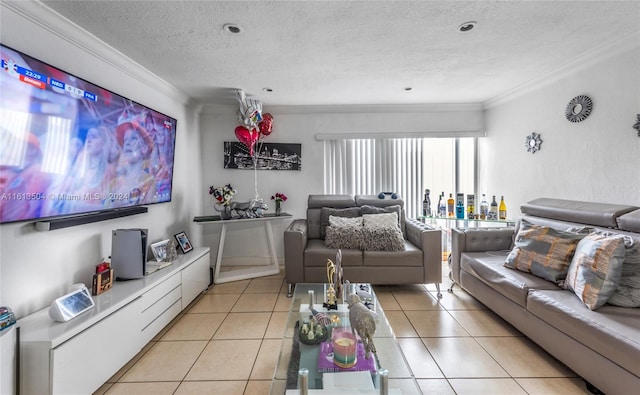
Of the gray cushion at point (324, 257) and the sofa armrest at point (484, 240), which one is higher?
the sofa armrest at point (484, 240)

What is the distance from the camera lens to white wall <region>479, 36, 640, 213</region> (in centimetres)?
214

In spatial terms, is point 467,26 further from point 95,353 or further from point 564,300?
point 95,353

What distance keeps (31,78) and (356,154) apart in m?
3.30

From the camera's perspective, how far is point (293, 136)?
3.95 metres

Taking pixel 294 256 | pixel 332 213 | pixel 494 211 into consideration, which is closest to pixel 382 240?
pixel 332 213

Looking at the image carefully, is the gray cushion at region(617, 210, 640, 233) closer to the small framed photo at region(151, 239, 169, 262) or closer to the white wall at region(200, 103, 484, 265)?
the white wall at region(200, 103, 484, 265)

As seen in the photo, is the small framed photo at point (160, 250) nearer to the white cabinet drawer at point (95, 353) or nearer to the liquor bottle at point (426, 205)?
the white cabinet drawer at point (95, 353)

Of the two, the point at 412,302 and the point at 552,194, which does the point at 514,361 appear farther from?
the point at 552,194

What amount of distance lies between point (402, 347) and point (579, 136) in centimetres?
249

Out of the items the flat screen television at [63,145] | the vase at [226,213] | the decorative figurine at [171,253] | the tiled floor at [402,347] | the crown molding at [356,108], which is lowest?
the tiled floor at [402,347]

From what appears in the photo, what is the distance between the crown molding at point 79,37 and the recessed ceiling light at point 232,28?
3.24 feet

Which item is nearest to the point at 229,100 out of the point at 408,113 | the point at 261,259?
the point at 261,259

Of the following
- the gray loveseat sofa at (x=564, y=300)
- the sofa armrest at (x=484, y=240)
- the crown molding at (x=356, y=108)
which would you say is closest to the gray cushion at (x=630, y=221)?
the gray loveseat sofa at (x=564, y=300)

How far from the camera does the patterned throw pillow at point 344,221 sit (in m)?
3.15
